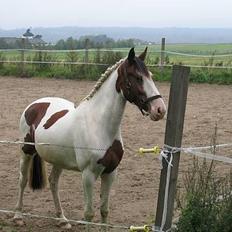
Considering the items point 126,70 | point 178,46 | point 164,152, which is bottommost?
point 178,46

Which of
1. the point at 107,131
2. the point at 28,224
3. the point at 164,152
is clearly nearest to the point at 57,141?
the point at 107,131

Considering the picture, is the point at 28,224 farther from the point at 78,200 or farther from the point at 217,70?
the point at 217,70

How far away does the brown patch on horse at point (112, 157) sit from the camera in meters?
4.23

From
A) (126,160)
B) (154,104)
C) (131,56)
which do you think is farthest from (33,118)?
(126,160)

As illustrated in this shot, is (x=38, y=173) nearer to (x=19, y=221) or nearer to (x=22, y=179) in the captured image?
(x=22, y=179)

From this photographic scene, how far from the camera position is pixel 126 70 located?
4.00 metres

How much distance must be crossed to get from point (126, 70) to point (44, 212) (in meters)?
2.10

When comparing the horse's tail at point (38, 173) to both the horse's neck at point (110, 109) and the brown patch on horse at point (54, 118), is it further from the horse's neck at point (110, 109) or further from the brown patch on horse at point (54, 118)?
the horse's neck at point (110, 109)

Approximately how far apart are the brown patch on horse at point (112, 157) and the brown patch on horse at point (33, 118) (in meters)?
1.03

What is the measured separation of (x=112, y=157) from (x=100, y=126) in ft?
0.90

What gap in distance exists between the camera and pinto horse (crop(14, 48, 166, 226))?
3902mm

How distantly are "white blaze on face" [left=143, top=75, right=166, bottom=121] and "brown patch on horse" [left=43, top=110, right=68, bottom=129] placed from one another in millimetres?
1230

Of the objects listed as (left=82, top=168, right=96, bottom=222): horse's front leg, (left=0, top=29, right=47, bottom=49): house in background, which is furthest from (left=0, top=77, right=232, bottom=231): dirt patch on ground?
(left=0, top=29, right=47, bottom=49): house in background

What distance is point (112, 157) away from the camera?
425 cm
